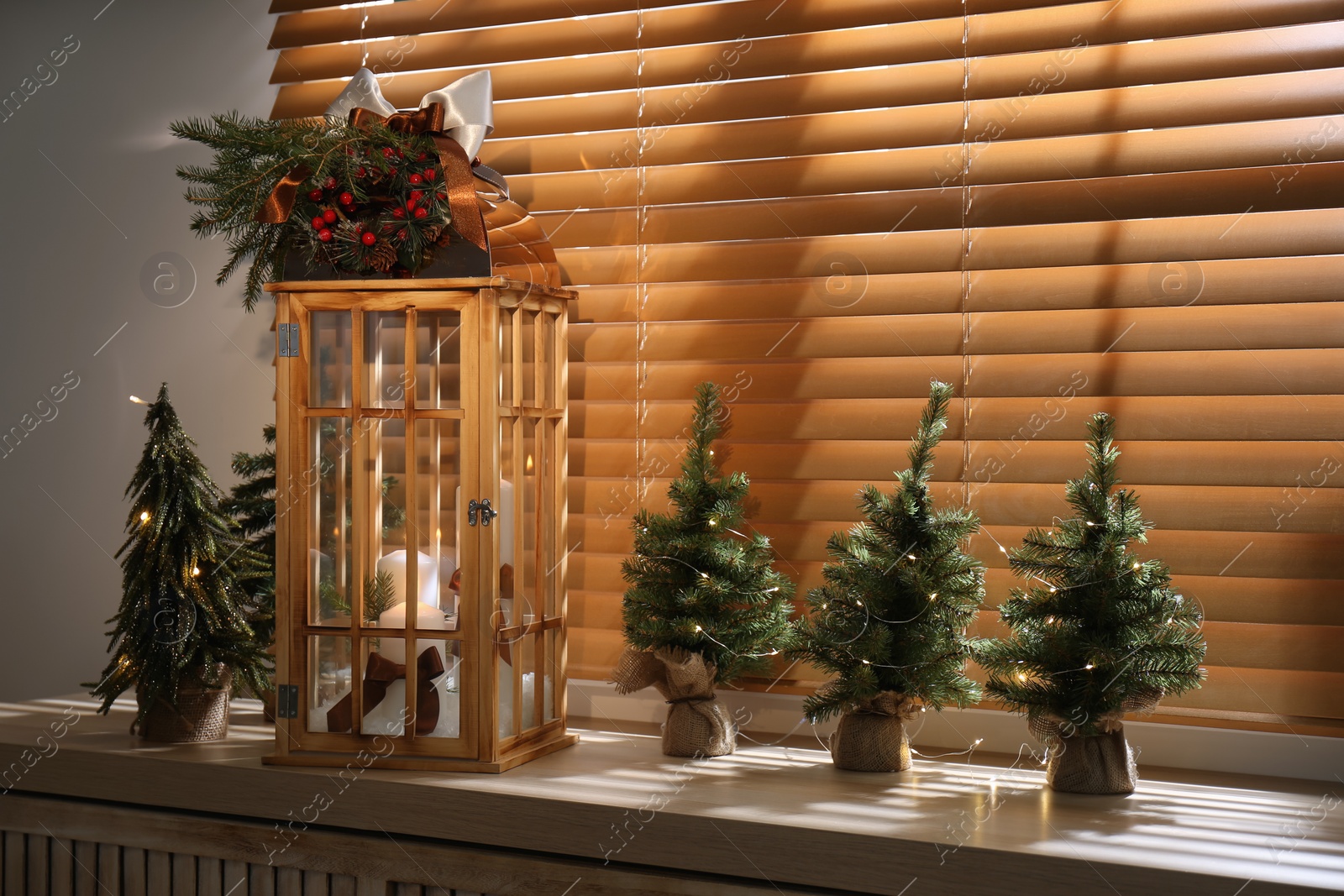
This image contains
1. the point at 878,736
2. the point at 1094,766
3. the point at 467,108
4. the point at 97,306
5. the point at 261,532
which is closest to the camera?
the point at 1094,766

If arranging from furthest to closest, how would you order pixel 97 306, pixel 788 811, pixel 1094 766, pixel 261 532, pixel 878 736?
pixel 97 306 → pixel 261 532 → pixel 878 736 → pixel 1094 766 → pixel 788 811

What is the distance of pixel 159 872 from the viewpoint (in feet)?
5.47

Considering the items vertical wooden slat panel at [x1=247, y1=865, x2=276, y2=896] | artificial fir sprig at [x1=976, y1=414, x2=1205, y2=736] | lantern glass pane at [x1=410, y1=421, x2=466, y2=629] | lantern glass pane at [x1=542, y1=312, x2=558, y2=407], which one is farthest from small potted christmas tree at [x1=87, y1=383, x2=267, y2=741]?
artificial fir sprig at [x1=976, y1=414, x2=1205, y2=736]

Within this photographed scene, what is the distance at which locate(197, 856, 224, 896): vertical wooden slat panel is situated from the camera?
163cm

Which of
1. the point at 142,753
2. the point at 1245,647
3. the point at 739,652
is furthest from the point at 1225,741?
the point at 142,753

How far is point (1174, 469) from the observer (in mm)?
1618

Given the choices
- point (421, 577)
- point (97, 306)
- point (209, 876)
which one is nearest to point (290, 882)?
point (209, 876)

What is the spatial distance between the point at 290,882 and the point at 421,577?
0.48 metres

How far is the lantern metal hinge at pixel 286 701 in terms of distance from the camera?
160 centimetres

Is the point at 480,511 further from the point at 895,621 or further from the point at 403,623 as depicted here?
the point at 895,621

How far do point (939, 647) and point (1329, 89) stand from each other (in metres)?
0.96

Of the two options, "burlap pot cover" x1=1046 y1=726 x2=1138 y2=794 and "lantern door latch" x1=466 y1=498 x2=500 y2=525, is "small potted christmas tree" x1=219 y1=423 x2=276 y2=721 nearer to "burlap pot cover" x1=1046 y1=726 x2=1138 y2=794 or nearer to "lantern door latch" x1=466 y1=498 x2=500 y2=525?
"lantern door latch" x1=466 y1=498 x2=500 y2=525

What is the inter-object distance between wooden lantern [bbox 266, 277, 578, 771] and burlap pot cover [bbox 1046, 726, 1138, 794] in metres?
0.75

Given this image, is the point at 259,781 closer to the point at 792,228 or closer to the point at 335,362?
the point at 335,362
